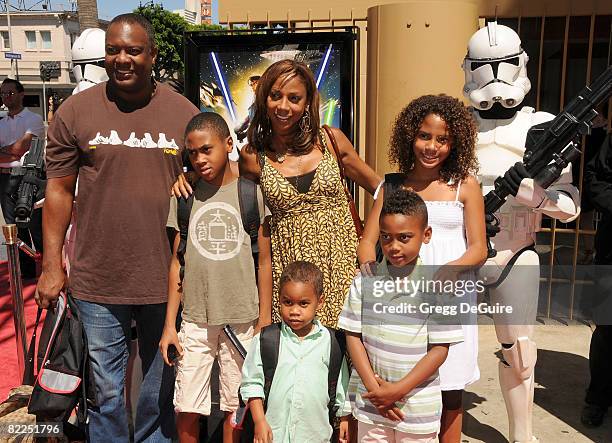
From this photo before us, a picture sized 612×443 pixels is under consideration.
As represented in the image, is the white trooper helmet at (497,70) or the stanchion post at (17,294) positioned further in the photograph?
the stanchion post at (17,294)

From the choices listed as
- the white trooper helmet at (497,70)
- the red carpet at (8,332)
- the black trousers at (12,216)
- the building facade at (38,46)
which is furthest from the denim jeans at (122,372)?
the building facade at (38,46)

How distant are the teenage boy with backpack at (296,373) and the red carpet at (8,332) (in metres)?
2.09

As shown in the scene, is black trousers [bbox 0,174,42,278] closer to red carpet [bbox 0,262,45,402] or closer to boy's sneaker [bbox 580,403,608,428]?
red carpet [bbox 0,262,45,402]

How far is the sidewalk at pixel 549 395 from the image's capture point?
331cm

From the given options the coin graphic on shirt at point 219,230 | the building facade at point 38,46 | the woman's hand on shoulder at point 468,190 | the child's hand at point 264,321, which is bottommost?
the child's hand at point 264,321

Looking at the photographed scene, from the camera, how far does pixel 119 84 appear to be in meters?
2.46

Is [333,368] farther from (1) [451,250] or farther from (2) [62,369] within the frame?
(2) [62,369]

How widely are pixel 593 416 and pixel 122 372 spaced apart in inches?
103

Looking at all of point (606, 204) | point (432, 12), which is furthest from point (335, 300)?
point (432, 12)

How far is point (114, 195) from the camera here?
2.48 m

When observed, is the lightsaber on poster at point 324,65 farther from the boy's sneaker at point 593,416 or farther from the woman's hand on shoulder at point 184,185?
the boy's sneaker at point 593,416

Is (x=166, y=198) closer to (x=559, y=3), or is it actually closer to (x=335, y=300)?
(x=335, y=300)

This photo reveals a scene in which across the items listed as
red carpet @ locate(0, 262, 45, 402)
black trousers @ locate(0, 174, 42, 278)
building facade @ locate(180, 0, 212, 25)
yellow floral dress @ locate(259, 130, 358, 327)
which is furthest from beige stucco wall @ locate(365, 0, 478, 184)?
building facade @ locate(180, 0, 212, 25)

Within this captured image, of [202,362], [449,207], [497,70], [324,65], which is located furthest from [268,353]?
[324,65]
